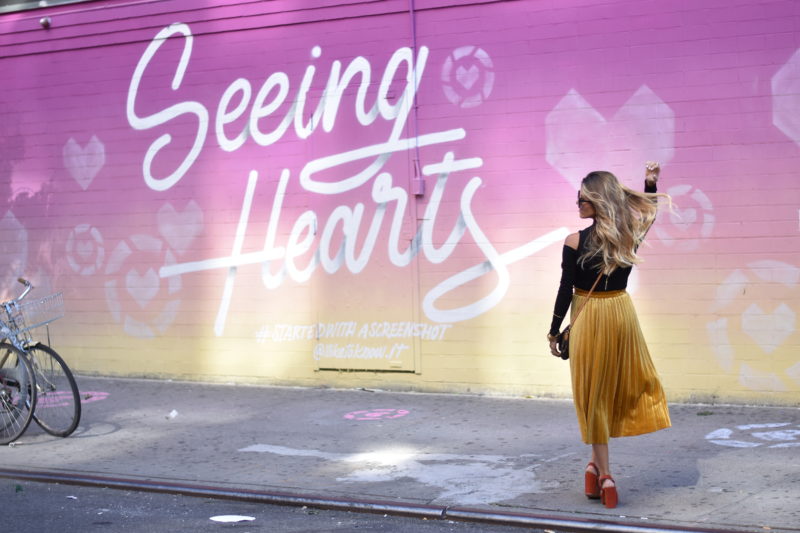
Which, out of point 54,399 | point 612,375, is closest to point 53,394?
point 54,399

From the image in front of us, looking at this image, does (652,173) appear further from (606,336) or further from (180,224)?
(180,224)

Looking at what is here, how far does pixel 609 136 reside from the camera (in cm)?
938

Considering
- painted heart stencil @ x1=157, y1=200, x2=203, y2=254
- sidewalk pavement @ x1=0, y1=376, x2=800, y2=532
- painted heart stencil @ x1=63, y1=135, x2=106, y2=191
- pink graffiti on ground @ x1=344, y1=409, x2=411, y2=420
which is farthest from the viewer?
painted heart stencil @ x1=63, y1=135, x2=106, y2=191

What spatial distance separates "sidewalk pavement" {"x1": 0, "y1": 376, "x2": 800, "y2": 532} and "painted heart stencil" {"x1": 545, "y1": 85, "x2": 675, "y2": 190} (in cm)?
222

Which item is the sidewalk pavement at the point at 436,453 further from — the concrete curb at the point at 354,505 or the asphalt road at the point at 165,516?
the asphalt road at the point at 165,516

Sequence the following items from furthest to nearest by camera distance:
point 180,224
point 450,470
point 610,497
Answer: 1. point 180,224
2. point 450,470
3. point 610,497

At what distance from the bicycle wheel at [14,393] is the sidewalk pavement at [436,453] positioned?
171 millimetres

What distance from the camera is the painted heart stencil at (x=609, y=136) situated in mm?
9188

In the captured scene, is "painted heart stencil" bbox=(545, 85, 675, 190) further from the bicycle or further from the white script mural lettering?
the bicycle

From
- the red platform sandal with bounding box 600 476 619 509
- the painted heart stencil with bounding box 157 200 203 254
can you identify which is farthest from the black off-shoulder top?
the painted heart stencil with bounding box 157 200 203 254

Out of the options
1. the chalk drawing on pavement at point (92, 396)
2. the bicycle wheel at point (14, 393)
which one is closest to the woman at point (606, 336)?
the bicycle wheel at point (14, 393)

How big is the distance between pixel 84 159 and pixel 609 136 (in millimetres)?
6032

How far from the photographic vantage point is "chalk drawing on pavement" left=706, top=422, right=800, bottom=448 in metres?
7.55

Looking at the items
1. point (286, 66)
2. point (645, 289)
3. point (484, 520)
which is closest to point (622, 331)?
point (484, 520)
